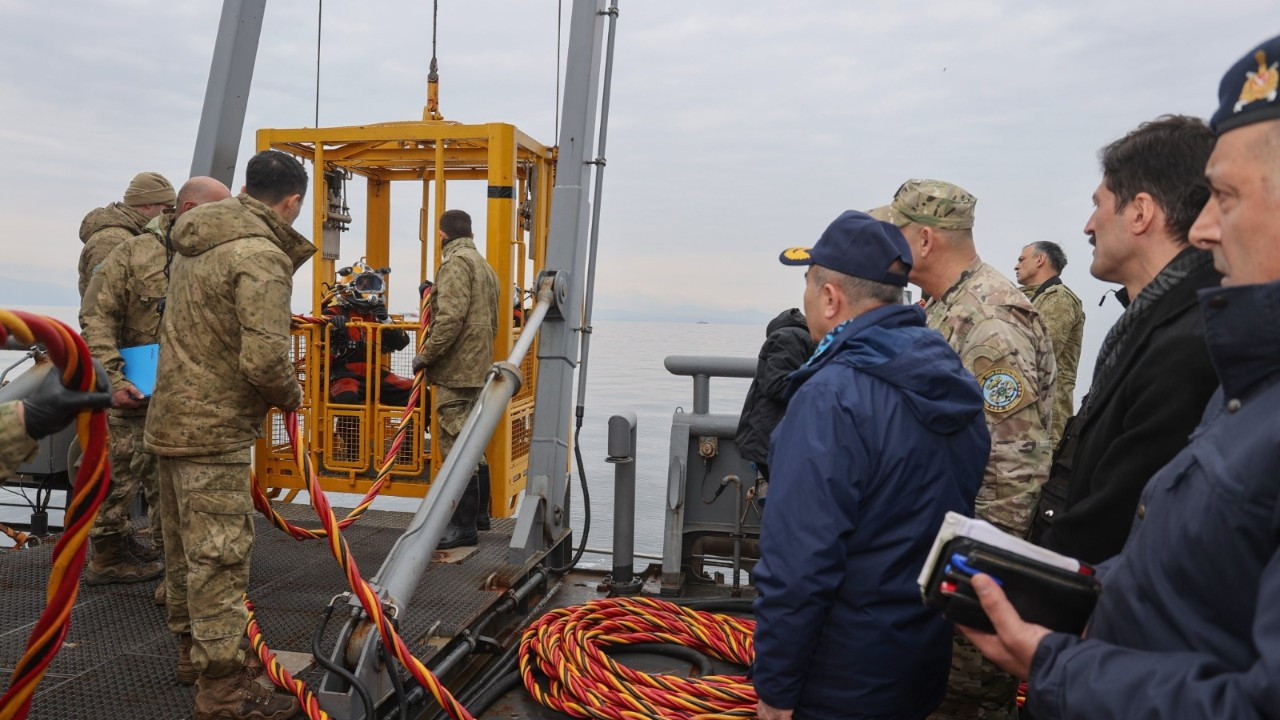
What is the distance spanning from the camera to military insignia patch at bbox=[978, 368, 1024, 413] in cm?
255

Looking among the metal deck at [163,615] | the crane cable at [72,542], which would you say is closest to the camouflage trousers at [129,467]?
the metal deck at [163,615]

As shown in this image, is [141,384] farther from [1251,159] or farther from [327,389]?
[1251,159]

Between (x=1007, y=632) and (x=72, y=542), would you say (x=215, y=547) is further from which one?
(x=1007, y=632)

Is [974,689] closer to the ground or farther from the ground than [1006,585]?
closer to the ground

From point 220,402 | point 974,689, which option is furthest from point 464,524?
point 974,689

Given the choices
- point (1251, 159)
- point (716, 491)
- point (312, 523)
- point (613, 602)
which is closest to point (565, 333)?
point (716, 491)

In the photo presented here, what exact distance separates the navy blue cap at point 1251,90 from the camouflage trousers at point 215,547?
9.38 feet

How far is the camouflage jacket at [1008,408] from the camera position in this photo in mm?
2553

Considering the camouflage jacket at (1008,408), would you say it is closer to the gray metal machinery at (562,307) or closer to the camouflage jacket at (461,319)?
the gray metal machinery at (562,307)

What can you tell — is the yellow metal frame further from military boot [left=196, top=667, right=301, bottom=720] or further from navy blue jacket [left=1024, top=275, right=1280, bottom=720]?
navy blue jacket [left=1024, top=275, right=1280, bottom=720]

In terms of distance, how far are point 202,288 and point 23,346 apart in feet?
4.44

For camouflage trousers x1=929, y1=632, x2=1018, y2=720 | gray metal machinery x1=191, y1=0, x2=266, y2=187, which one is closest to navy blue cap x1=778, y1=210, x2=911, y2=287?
camouflage trousers x1=929, y1=632, x2=1018, y2=720

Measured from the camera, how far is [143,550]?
4.30 m

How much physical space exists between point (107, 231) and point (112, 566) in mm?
1728
